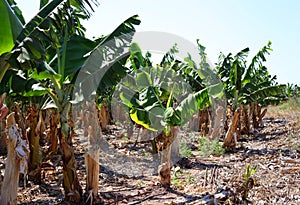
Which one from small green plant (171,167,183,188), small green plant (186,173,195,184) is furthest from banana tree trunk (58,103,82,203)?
small green plant (186,173,195,184)

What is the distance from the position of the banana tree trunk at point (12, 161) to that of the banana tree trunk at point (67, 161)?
116 centimetres

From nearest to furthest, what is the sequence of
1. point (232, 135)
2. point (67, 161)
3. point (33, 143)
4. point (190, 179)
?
point (67, 161) → point (33, 143) → point (190, 179) → point (232, 135)

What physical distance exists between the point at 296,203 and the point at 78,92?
3753mm

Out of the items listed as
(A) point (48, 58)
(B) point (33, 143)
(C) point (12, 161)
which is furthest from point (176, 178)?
(C) point (12, 161)

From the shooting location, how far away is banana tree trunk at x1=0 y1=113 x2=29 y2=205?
12.2ft

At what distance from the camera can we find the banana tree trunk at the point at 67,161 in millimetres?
4930

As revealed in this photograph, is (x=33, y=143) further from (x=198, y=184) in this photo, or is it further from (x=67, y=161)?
(x=198, y=184)

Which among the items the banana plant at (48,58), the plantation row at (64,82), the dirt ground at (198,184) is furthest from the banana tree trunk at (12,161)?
the dirt ground at (198,184)

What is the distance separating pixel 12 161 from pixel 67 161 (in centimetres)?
124

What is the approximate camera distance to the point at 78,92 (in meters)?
5.36

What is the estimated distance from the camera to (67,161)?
195 inches

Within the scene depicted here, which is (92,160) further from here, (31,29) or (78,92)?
(31,29)

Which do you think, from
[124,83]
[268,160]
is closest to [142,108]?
[124,83]

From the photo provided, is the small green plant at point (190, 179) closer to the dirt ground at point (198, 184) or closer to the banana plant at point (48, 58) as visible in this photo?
the dirt ground at point (198, 184)
